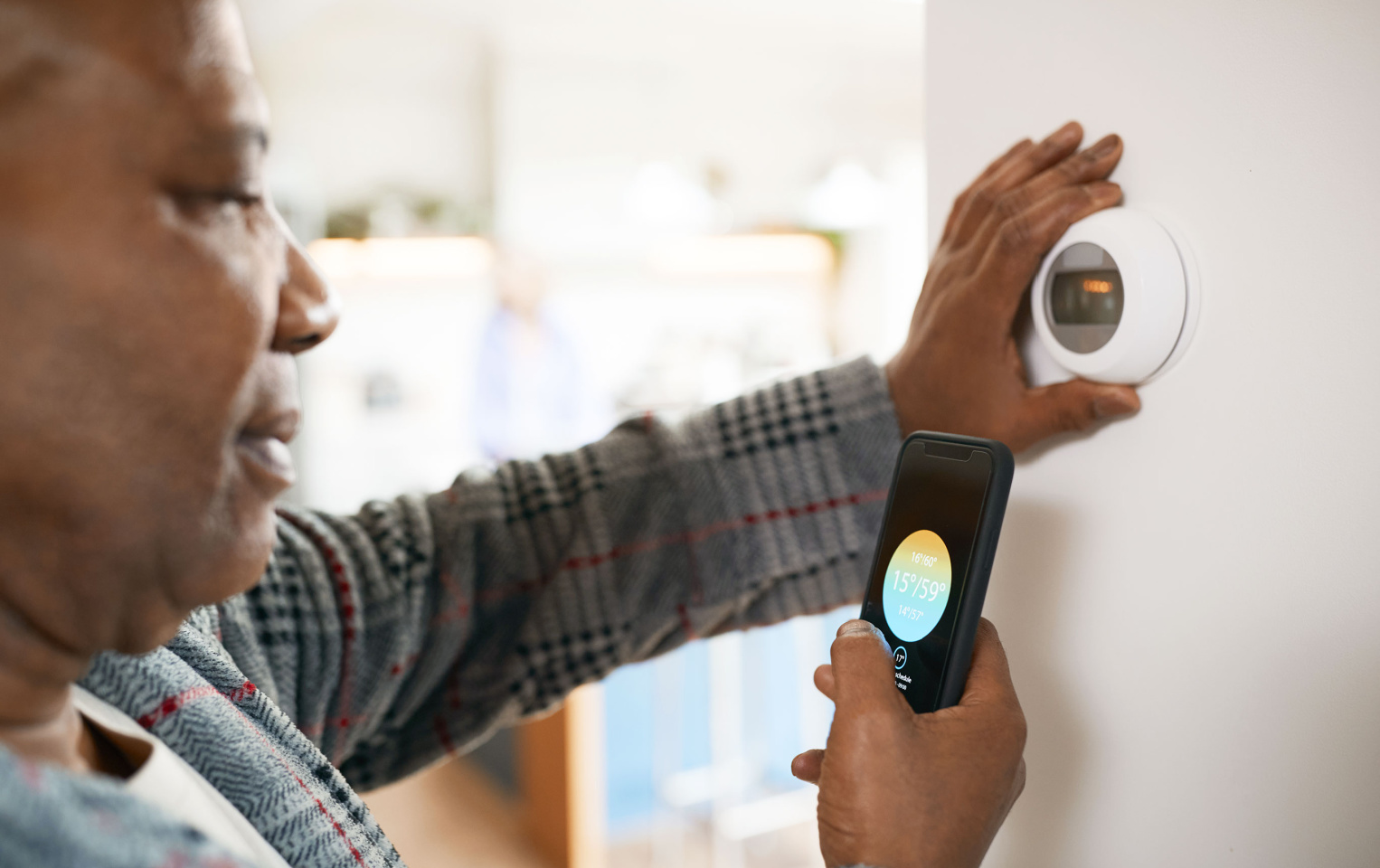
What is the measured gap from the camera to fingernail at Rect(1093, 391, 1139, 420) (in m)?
0.48

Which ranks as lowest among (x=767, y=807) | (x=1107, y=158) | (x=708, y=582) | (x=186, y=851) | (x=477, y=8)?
(x=767, y=807)

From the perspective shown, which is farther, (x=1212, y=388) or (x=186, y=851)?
(x=1212, y=388)

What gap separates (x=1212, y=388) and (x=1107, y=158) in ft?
0.42

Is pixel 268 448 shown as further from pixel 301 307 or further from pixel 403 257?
pixel 403 257

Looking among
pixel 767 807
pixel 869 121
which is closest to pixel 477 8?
pixel 869 121

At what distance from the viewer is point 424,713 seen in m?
0.74

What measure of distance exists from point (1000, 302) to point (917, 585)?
0.17 metres

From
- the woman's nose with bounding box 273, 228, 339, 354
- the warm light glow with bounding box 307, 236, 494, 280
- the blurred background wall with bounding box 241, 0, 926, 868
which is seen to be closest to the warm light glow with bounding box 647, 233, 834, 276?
the blurred background wall with bounding box 241, 0, 926, 868

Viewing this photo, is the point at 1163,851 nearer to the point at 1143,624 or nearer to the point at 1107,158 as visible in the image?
the point at 1143,624

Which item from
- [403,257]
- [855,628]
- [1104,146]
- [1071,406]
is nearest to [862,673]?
[855,628]

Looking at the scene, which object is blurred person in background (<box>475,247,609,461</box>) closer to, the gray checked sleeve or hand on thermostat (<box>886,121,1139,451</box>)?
the gray checked sleeve

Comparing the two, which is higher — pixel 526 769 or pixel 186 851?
pixel 186 851

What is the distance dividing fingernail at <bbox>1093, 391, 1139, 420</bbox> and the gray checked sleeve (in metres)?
0.17

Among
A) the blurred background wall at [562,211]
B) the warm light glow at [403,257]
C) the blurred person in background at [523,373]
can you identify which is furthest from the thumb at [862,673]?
the warm light glow at [403,257]
